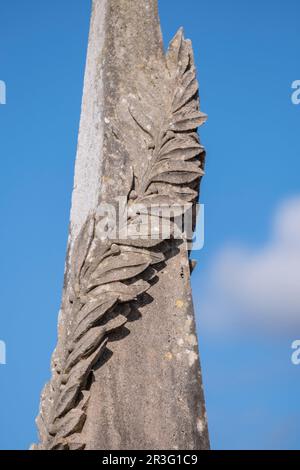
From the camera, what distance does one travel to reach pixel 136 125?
5508 mm

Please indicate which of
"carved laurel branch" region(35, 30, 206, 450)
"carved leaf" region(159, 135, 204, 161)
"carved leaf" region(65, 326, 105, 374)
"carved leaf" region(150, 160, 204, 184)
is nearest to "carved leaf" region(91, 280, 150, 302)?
"carved laurel branch" region(35, 30, 206, 450)

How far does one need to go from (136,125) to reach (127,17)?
0.86m

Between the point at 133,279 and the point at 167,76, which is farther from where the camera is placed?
the point at 167,76

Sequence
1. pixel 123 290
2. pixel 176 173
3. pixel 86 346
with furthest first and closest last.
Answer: pixel 176 173
pixel 123 290
pixel 86 346

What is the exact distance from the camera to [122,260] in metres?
5.00

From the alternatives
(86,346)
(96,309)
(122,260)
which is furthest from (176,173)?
(86,346)

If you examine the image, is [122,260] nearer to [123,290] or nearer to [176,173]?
[123,290]

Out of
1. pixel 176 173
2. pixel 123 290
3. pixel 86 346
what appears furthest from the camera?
pixel 176 173

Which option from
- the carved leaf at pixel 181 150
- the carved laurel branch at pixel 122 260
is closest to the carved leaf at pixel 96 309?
the carved laurel branch at pixel 122 260

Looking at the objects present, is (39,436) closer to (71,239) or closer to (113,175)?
(71,239)

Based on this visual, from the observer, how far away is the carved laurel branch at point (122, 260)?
4.70 metres

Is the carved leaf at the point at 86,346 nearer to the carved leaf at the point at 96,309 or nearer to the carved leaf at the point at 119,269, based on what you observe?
the carved leaf at the point at 96,309

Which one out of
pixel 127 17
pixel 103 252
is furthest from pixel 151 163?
pixel 127 17
